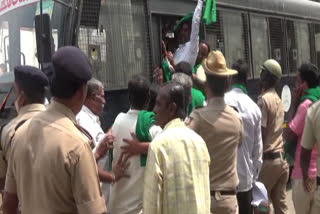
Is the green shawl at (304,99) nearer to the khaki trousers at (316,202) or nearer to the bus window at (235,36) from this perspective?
the khaki trousers at (316,202)

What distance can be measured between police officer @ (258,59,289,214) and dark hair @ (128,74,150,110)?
199 centimetres

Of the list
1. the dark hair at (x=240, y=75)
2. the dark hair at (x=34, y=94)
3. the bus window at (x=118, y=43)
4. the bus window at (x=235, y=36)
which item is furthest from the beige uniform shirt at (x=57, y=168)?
the bus window at (x=235, y=36)

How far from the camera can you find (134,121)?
357 centimetres

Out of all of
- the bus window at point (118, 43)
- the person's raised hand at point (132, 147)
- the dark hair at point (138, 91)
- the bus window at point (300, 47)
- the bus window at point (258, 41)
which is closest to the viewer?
the person's raised hand at point (132, 147)

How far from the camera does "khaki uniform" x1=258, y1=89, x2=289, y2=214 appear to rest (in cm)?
529

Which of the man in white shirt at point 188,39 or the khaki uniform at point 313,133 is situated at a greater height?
the man in white shirt at point 188,39

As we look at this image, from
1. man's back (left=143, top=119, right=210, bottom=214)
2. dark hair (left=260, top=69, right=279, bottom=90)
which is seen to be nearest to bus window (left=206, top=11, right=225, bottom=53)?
dark hair (left=260, top=69, right=279, bottom=90)

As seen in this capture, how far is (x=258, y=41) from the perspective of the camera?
27.3 ft

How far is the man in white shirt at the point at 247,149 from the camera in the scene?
429 cm

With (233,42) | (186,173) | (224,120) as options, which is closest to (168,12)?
(233,42)

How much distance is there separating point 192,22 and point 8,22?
2.15 m

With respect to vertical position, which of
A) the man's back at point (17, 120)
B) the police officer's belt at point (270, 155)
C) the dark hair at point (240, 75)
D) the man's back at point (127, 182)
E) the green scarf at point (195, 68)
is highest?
the green scarf at point (195, 68)

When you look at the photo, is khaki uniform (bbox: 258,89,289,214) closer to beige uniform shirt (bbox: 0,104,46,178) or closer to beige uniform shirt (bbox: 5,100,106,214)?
Answer: beige uniform shirt (bbox: 0,104,46,178)

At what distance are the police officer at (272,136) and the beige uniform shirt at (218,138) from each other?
1.66 metres
